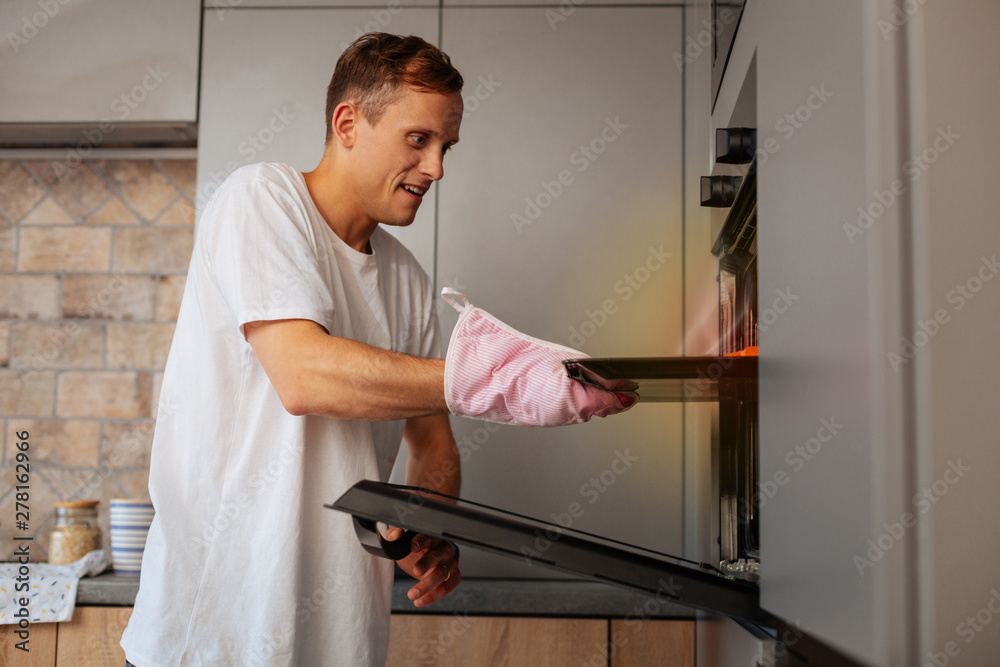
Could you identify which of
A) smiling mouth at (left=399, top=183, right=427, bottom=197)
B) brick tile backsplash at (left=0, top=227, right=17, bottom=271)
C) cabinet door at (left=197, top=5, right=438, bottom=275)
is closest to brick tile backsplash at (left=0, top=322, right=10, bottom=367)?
brick tile backsplash at (left=0, top=227, right=17, bottom=271)

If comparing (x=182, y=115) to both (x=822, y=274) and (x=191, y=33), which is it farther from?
(x=822, y=274)

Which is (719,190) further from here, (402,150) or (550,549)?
(550,549)

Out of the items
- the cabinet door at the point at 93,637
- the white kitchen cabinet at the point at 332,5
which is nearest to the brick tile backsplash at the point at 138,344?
the cabinet door at the point at 93,637

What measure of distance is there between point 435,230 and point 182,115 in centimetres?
62

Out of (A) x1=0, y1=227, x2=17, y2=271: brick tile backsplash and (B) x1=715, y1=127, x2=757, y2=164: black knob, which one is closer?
(B) x1=715, y1=127, x2=757, y2=164: black knob

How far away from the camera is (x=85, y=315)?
6.44ft

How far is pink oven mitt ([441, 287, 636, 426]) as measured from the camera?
0.72 metres

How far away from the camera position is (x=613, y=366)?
0.61 m

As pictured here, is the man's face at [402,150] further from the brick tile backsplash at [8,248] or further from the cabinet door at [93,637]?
the brick tile backsplash at [8,248]

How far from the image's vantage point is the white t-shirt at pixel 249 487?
0.93 meters

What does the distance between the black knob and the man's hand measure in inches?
22.9

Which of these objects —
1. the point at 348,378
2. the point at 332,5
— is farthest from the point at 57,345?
the point at 348,378

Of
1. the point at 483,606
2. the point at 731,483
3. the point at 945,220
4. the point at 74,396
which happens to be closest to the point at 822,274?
the point at 945,220

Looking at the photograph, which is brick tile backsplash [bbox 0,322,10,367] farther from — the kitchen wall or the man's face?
the man's face
